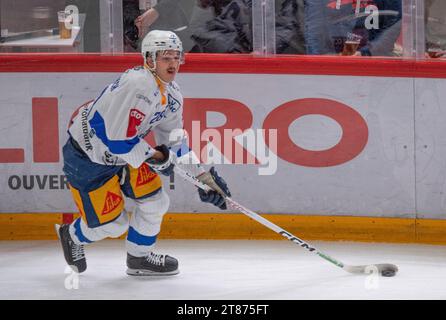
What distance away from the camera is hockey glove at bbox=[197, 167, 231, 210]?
17.6ft

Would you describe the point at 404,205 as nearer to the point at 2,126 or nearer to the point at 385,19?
the point at 385,19

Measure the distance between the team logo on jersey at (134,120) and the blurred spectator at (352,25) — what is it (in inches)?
54.0

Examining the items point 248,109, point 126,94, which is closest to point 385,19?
point 248,109

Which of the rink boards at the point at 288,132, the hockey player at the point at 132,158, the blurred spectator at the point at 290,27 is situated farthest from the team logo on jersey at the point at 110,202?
the blurred spectator at the point at 290,27

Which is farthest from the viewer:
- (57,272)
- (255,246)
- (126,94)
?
(255,246)

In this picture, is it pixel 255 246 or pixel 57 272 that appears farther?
pixel 255 246

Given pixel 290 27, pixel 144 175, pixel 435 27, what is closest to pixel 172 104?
pixel 144 175

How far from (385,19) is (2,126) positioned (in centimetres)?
203

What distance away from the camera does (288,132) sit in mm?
6230

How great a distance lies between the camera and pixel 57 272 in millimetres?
5633

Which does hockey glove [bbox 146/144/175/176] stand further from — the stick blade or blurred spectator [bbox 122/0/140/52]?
blurred spectator [bbox 122/0/140/52]

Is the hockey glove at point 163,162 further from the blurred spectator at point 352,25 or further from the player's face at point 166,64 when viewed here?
the blurred spectator at point 352,25

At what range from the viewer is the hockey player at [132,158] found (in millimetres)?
5199

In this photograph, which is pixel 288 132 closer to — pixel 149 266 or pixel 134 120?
pixel 149 266
